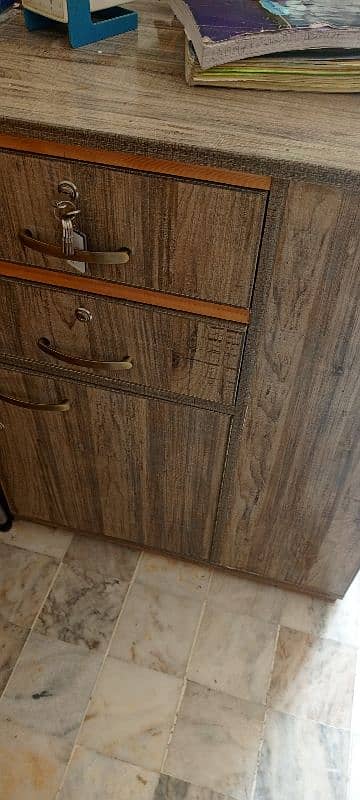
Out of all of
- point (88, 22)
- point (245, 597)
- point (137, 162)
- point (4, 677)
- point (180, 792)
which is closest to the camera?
point (137, 162)

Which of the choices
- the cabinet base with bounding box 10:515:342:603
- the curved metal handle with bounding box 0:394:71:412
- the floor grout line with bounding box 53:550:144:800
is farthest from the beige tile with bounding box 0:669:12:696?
the curved metal handle with bounding box 0:394:71:412

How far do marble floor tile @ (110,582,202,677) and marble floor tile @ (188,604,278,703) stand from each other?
0.08ft

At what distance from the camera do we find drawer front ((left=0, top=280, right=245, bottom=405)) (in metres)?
0.77

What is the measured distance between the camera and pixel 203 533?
1106 millimetres

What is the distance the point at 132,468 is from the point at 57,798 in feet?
1.73

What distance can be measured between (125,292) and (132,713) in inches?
28.9

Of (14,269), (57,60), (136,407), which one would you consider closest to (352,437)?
(136,407)

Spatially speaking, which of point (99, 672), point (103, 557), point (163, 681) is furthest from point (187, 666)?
point (103, 557)

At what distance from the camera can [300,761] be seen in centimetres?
104

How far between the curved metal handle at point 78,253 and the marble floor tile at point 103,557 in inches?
27.2

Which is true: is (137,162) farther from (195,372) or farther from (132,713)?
(132,713)

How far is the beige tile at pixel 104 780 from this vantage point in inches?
39.2

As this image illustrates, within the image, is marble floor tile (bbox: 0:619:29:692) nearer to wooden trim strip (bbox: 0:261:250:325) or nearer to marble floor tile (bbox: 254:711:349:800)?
marble floor tile (bbox: 254:711:349:800)

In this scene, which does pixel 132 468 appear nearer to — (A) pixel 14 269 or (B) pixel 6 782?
(A) pixel 14 269
